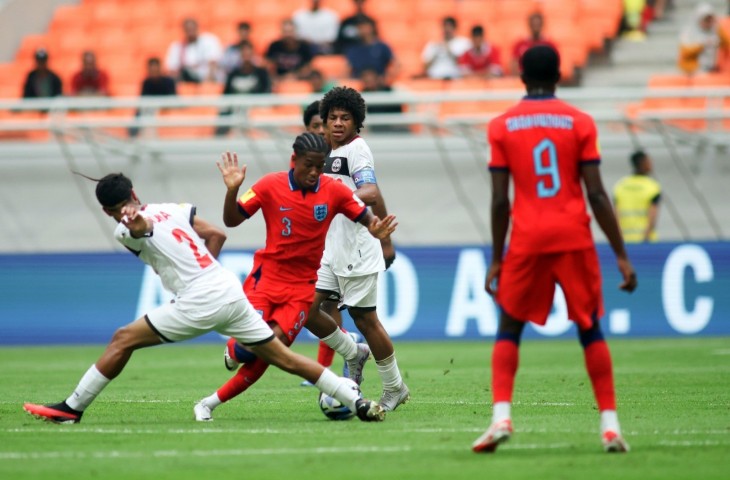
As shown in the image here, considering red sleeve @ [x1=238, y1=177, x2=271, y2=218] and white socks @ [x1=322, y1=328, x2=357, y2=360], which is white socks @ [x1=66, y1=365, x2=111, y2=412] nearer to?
red sleeve @ [x1=238, y1=177, x2=271, y2=218]

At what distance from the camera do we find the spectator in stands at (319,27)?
76.9ft

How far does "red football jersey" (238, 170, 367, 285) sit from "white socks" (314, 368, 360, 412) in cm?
87

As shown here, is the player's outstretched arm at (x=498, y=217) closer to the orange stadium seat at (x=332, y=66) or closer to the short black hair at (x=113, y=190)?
the short black hair at (x=113, y=190)

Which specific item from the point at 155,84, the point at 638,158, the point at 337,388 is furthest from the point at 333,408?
the point at 155,84

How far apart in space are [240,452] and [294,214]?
2.26 metres

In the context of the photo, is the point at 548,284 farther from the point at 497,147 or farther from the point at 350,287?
the point at 350,287

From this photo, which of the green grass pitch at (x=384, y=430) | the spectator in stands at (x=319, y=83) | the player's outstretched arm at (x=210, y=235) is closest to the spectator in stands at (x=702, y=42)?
the spectator in stands at (x=319, y=83)

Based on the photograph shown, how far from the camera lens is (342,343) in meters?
10.5

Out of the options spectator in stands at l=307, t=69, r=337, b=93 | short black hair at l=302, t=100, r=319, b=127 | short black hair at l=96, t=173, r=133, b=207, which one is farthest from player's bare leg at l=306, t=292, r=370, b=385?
spectator in stands at l=307, t=69, r=337, b=93

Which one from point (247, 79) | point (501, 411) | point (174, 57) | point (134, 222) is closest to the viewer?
point (501, 411)

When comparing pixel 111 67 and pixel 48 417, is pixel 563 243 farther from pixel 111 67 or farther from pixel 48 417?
pixel 111 67

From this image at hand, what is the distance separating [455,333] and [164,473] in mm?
11794

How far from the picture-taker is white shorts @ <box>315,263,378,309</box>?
1030 centimetres

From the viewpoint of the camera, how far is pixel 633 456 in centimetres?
727
